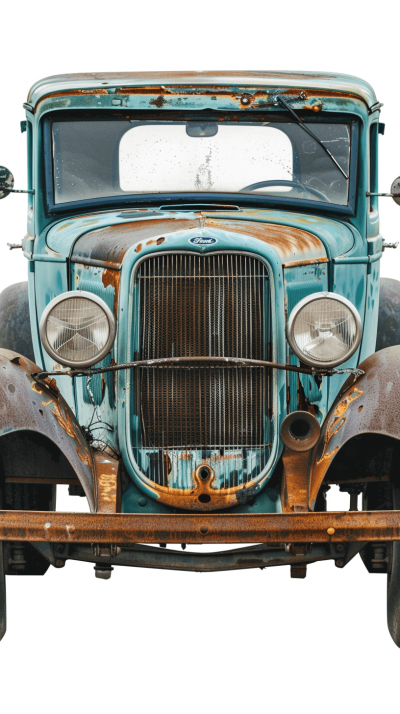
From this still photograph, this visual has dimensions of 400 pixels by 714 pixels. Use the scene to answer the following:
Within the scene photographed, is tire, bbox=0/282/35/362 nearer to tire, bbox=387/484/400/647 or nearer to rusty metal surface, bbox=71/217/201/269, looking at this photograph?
rusty metal surface, bbox=71/217/201/269

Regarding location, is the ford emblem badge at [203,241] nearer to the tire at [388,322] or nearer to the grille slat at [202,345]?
the grille slat at [202,345]

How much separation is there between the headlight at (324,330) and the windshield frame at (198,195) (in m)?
1.34

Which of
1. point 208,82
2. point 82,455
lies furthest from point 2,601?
point 208,82

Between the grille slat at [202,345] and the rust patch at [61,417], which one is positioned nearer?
the grille slat at [202,345]

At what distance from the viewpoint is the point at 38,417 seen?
6578 millimetres

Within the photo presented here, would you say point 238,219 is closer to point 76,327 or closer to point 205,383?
point 205,383

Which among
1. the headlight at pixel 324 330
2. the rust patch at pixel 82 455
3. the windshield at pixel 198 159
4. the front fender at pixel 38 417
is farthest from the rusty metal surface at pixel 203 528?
the windshield at pixel 198 159

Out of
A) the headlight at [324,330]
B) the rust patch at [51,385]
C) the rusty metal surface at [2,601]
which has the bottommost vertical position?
the rusty metal surface at [2,601]

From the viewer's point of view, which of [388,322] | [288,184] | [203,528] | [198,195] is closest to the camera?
[203,528]

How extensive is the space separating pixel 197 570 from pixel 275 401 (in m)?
0.95

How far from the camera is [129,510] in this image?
660cm

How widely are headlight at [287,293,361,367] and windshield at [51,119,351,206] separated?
1.43m

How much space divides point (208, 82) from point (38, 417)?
2.37 metres

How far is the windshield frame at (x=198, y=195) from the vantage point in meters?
7.49
